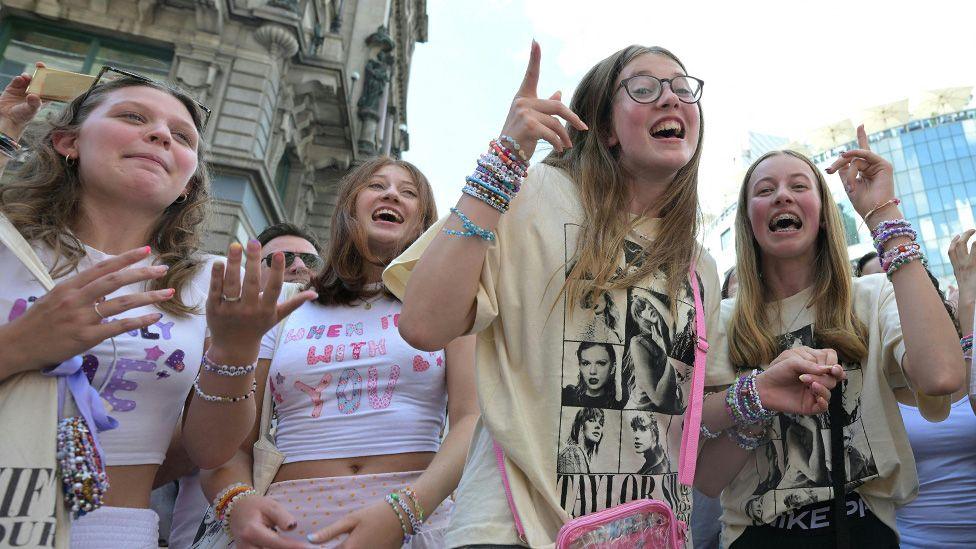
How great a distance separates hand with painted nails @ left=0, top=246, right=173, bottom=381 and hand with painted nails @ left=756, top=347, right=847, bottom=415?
179cm

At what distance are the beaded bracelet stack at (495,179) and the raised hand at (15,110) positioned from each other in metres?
1.70

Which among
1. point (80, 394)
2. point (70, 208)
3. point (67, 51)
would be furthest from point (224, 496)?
point (67, 51)

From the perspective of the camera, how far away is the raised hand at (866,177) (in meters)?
2.39

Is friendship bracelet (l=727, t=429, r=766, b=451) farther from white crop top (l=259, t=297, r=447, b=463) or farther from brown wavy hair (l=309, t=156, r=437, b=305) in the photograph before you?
brown wavy hair (l=309, t=156, r=437, b=305)

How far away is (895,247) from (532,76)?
62.5 inches

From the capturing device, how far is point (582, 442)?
A: 4.90ft

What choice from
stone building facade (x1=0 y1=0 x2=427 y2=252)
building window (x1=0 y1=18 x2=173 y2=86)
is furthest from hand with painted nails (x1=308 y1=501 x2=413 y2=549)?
building window (x1=0 y1=18 x2=173 y2=86)

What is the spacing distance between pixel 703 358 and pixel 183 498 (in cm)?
235

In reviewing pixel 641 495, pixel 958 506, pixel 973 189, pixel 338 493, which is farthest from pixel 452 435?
pixel 973 189

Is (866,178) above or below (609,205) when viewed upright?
above

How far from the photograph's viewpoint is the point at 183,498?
2.73 meters

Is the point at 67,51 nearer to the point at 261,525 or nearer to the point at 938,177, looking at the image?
the point at 261,525

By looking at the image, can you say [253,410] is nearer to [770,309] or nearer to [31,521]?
[31,521]

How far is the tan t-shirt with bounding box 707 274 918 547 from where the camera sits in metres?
2.07
